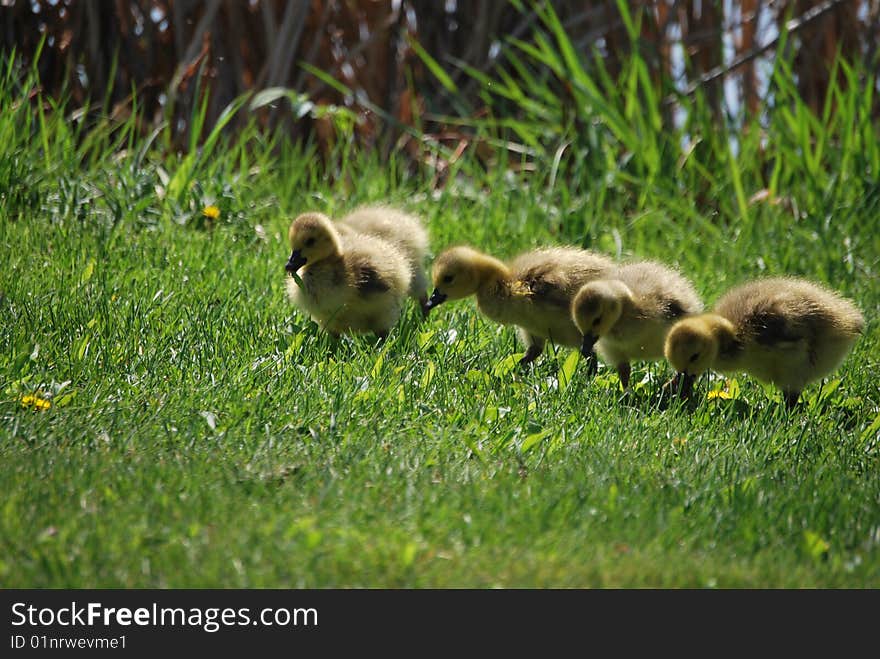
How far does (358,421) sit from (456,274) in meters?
1.20

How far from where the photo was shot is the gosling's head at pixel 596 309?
478cm

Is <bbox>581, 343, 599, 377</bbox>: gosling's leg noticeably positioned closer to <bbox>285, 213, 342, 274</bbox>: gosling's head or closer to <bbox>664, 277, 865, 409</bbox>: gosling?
<bbox>664, 277, 865, 409</bbox>: gosling

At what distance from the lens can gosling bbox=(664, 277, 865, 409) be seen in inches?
193

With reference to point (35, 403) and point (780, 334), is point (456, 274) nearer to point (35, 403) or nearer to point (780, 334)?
point (780, 334)

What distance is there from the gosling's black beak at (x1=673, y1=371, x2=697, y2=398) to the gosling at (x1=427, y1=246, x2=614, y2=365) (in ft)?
1.85

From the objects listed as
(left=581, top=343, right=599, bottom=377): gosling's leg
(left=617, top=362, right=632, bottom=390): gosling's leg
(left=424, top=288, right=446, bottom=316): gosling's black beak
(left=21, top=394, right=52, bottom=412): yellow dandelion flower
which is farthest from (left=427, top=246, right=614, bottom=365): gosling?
(left=21, top=394, right=52, bottom=412): yellow dandelion flower

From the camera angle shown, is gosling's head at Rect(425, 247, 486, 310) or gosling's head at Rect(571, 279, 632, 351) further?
gosling's head at Rect(425, 247, 486, 310)

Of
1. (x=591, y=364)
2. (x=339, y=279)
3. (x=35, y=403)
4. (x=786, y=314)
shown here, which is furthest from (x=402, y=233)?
(x=35, y=403)

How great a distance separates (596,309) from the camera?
4789 millimetres

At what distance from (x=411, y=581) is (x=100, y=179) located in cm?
474

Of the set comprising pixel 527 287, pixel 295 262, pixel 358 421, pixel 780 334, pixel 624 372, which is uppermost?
pixel 295 262

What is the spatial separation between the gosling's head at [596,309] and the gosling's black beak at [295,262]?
3.88 feet

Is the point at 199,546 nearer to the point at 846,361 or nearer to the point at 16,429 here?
the point at 16,429

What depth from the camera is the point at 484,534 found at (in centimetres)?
345
